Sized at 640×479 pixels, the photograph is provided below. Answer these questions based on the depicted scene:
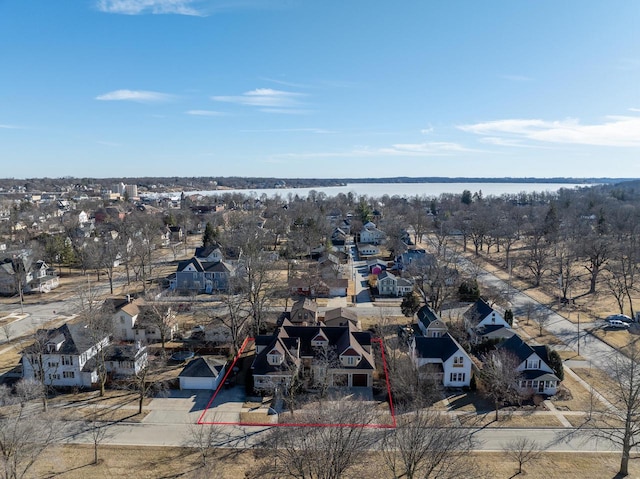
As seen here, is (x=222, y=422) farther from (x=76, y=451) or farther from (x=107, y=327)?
(x=107, y=327)

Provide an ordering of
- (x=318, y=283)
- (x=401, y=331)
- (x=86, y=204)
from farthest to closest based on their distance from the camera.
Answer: (x=86, y=204)
(x=318, y=283)
(x=401, y=331)

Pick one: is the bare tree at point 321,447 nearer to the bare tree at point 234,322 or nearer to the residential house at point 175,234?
the bare tree at point 234,322

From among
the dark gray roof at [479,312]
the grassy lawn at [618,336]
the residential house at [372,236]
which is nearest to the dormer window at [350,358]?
the dark gray roof at [479,312]

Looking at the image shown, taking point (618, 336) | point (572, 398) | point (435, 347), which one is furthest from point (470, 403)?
point (618, 336)

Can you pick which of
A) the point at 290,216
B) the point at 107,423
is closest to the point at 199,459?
the point at 107,423

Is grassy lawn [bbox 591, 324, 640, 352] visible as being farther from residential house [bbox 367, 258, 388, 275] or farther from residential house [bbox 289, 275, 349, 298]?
residential house [bbox 367, 258, 388, 275]

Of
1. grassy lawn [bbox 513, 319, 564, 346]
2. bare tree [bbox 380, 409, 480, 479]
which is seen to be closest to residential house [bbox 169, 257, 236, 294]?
grassy lawn [bbox 513, 319, 564, 346]
